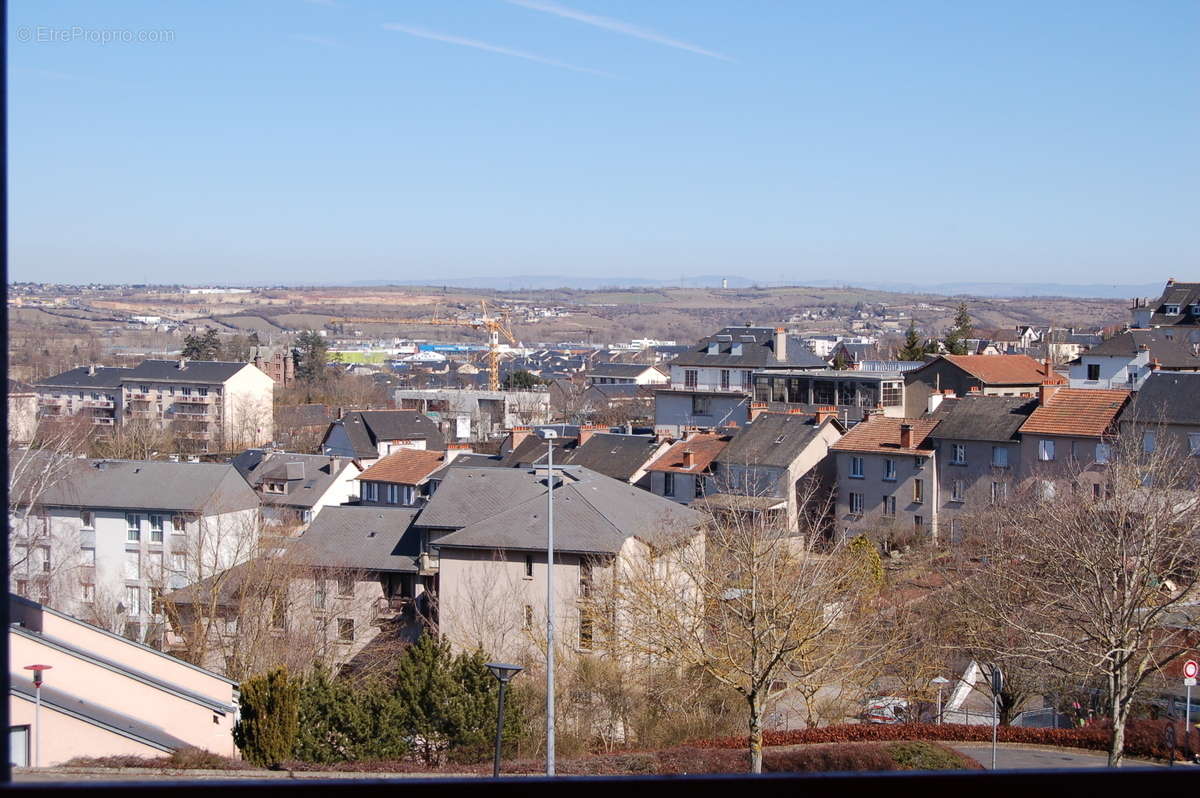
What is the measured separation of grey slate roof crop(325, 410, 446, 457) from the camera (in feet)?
125

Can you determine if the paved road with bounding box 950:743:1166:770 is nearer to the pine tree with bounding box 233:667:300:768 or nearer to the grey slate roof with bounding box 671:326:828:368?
the pine tree with bounding box 233:667:300:768

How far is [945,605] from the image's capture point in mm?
15320

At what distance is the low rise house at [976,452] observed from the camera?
79.9 ft

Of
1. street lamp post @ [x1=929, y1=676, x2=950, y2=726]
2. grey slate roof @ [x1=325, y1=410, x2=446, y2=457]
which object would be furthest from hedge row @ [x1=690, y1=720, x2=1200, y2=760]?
grey slate roof @ [x1=325, y1=410, x2=446, y2=457]

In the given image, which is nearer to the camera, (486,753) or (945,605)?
(486,753)

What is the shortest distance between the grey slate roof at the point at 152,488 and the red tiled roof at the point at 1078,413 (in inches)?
645

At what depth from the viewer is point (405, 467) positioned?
94.4ft

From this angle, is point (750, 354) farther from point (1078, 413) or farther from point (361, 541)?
point (361, 541)

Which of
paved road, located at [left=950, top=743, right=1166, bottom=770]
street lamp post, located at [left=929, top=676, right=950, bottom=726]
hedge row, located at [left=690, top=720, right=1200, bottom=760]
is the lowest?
street lamp post, located at [left=929, top=676, right=950, bottom=726]

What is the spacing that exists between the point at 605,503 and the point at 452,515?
279cm

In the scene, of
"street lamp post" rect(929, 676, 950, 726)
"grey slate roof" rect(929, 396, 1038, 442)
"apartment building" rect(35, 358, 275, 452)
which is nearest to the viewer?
"street lamp post" rect(929, 676, 950, 726)

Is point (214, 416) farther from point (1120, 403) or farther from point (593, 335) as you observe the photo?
point (593, 335)

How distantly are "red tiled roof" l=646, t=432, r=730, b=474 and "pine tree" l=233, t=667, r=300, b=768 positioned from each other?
56.5 ft

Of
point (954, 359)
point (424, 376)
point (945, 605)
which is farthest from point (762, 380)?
point (424, 376)
